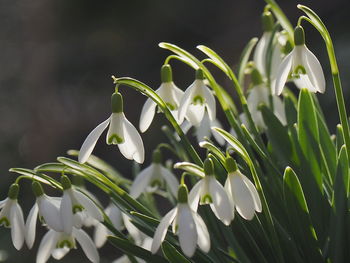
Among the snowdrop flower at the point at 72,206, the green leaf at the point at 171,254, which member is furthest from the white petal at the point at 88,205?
the green leaf at the point at 171,254

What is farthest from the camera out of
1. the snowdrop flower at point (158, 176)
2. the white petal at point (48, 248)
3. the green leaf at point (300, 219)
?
the snowdrop flower at point (158, 176)

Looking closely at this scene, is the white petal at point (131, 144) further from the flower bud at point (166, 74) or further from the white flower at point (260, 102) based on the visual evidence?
the white flower at point (260, 102)

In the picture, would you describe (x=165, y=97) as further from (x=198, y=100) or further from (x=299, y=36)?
(x=299, y=36)

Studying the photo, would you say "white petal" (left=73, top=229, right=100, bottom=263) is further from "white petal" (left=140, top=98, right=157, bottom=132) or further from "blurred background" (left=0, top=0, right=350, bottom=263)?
"blurred background" (left=0, top=0, right=350, bottom=263)

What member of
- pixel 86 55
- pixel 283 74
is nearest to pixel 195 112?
pixel 283 74

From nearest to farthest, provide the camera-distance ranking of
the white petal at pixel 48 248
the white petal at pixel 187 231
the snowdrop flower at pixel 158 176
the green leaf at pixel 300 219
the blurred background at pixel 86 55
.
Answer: the white petal at pixel 187 231 < the green leaf at pixel 300 219 < the white petal at pixel 48 248 < the snowdrop flower at pixel 158 176 < the blurred background at pixel 86 55

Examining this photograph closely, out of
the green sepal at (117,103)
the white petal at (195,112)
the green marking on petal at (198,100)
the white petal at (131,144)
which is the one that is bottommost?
the white petal at (131,144)
